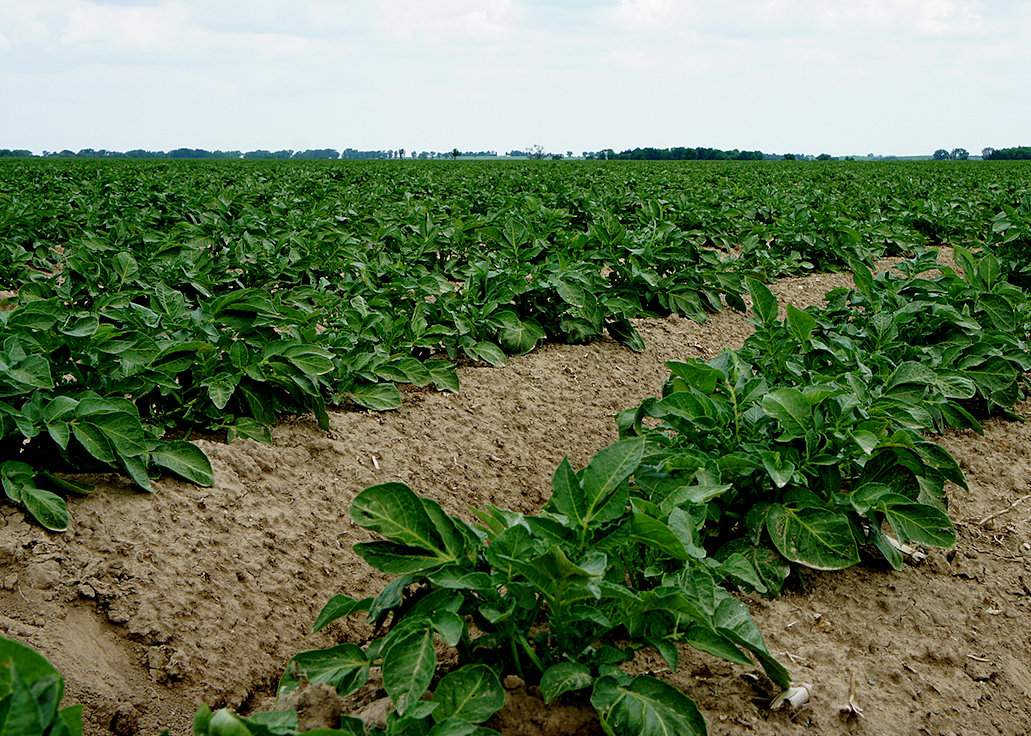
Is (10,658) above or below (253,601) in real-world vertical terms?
above

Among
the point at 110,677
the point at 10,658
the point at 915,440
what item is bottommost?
the point at 110,677

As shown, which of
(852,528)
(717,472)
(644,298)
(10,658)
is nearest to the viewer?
(10,658)

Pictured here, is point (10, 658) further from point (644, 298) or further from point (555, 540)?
point (644, 298)

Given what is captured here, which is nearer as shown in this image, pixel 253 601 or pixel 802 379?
pixel 253 601

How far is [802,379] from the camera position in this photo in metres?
3.29

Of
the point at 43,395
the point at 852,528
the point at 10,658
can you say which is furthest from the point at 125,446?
the point at 852,528

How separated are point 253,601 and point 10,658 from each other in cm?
167

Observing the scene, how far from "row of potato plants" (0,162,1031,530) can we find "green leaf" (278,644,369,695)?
46.1 inches

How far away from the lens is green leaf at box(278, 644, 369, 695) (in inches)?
73.0

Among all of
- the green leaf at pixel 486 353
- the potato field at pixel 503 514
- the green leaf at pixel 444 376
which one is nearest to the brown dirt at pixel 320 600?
the potato field at pixel 503 514

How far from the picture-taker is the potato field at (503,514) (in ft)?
6.24

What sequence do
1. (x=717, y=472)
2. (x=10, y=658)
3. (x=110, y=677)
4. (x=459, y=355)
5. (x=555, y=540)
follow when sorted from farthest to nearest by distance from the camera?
(x=459, y=355) < (x=717, y=472) < (x=110, y=677) < (x=555, y=540) < (x=10, y=658)

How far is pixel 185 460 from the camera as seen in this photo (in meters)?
2.98

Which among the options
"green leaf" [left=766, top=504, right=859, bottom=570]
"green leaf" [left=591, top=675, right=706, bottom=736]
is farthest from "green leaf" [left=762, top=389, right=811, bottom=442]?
"green leaf" [left=591, top=675, right=706, bottom=736]
